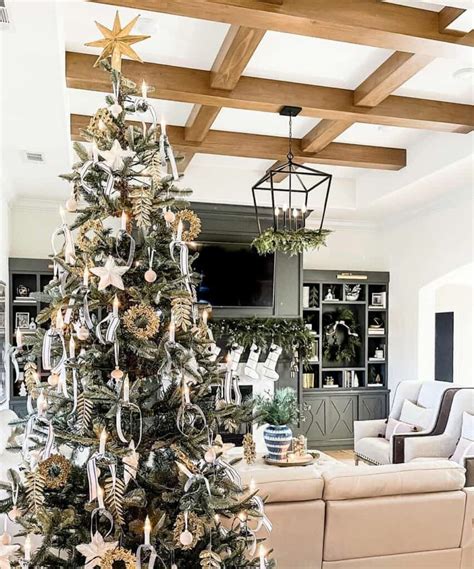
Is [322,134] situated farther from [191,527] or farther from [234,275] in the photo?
[191,527]

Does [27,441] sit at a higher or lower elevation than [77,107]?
lower

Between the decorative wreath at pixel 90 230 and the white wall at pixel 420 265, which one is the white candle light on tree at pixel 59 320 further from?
the white wall at pixel 420 265

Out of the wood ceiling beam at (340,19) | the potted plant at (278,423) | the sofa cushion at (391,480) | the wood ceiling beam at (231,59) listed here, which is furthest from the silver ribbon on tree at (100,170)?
the potted plant at (278,423)

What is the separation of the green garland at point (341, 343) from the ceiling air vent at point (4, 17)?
5505mm

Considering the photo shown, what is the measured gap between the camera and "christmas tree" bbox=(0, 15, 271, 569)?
172cm

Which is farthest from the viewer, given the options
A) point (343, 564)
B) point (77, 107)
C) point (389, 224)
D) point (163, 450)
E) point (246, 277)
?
point (389, 224)

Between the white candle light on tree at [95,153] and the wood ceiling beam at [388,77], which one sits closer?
the white candle light on tree at [95,153]

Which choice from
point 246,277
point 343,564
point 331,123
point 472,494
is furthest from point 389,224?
point 343,564

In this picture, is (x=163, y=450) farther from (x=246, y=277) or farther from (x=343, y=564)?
(x=246, y=277)

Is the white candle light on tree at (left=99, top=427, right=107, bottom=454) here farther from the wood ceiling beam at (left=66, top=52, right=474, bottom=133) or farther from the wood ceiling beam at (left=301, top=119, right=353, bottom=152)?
the wood ceiling beam at (left=301, top=119, right=353, bottom=152)

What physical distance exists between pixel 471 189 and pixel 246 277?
2613 mm

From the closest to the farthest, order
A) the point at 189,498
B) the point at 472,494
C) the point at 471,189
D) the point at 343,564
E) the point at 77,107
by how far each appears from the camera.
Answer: the point at 189,498 → the point at 343,564 → the point at 472,494 → the point at 77,107 → the point at 471,189

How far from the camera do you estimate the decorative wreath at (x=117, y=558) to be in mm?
1644

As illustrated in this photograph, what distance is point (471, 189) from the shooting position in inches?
222
